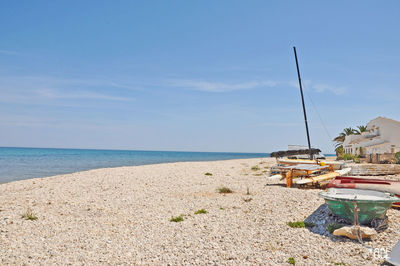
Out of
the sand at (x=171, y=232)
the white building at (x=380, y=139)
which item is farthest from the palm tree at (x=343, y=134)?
the sand at (x=171, y=232)

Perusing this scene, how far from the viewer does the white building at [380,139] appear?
1603 inches

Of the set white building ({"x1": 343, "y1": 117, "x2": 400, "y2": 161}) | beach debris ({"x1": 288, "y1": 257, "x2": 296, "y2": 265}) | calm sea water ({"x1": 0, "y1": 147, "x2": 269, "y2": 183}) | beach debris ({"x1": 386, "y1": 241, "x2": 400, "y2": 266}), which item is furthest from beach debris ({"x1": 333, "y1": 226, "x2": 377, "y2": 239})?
white building ({"x1": 343, "y1": 117, "x2": 400, "y2": 161})

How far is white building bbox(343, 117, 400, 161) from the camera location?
40709 mm

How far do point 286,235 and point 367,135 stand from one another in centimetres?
4911

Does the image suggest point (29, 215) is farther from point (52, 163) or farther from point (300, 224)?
point (52, 163)

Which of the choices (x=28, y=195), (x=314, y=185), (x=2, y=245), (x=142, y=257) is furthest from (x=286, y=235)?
(x=28, y=195)

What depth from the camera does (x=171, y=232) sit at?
8.70 m

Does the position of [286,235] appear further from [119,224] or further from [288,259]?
[119,224]

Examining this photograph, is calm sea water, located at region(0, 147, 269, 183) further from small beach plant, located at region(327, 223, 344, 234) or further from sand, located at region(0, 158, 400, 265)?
small beach plant, located at region(327, 223, 344, 234)

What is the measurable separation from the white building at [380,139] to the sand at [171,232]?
103ft

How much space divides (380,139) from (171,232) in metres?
44.9

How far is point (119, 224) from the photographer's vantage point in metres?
9.59

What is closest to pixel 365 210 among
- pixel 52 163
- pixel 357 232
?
pixel 357 232

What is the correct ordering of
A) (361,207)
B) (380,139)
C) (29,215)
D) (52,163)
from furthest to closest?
(52,163)
(380,139)
(29,215)
(361,207)
